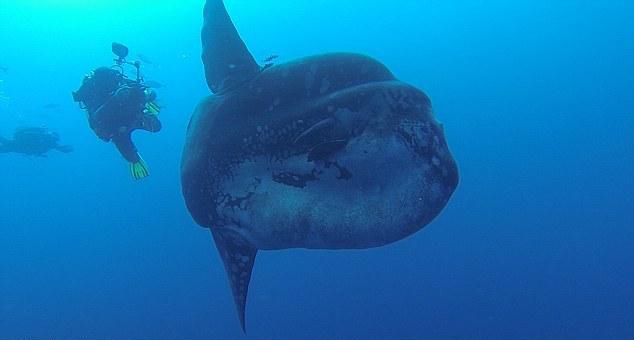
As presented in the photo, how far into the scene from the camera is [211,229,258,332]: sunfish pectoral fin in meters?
3.58

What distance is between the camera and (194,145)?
3.53 metres

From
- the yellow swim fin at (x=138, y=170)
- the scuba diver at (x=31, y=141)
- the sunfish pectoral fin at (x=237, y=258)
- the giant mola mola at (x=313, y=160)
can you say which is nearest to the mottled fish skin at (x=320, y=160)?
the giant mola mola at (x=313, y=160)

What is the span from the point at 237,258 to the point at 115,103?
165 inches

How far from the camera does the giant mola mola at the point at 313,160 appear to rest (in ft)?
8.88

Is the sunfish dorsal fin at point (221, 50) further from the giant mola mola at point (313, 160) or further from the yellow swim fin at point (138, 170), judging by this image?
the yellow swim fin at point (138, 170)

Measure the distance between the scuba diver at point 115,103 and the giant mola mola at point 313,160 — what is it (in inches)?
142

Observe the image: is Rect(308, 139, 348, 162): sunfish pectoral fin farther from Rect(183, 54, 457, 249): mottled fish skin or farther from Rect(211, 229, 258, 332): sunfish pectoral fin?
Rect(211, 229, 258, 332): sunfish pectoral fin

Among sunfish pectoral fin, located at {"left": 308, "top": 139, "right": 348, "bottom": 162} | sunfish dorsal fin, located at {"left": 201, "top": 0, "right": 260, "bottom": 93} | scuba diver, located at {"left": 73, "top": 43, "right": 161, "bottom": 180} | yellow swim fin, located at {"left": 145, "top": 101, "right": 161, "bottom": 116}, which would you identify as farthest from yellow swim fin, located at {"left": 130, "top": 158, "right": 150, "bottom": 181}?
sunfish pectoral fin, located at {"left": 308, "top": 139, "right": 348, "bottom": 162}

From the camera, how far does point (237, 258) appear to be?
3732 mm

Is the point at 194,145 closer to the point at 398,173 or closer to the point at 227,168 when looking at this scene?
the point at 227,168

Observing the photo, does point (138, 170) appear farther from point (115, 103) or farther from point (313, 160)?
point (313, 160)

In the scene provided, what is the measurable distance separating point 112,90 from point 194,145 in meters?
4.30

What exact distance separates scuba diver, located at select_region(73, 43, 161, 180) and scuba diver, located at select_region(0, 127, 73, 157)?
270 inches

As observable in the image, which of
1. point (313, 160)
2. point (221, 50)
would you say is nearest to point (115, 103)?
point (221, 50)
